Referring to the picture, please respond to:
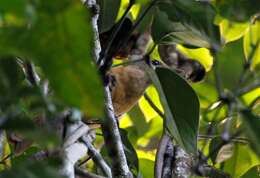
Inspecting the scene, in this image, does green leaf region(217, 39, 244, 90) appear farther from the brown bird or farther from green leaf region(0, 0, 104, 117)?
green leaf region(0, 0, 104, 117)

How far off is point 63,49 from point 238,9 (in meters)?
0.35

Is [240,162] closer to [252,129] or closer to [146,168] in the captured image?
[146,168]

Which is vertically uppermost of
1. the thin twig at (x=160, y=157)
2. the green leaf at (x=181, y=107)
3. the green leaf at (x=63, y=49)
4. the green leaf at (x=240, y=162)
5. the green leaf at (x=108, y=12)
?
the green leaf at (x=63, y=49)

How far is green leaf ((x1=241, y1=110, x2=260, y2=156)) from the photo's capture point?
55 centimetres

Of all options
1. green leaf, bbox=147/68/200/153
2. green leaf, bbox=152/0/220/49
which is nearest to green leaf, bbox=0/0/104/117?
green leaf, bbox=152/0/220/49

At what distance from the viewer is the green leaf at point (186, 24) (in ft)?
2.47

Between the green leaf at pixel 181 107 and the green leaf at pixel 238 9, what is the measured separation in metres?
0.18

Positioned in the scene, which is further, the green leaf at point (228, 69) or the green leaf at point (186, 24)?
the green leaf at point (228, 69)

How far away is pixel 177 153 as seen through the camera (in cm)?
122

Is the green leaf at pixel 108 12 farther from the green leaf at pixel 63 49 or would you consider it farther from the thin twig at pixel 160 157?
the green leaf at pixel 63 49

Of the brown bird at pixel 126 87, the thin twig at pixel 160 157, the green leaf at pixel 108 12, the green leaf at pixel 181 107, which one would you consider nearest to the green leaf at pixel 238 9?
the green leaf at pixel 181 107

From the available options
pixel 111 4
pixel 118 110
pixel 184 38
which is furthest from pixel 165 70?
pixel 118 110

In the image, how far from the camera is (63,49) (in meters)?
0.49

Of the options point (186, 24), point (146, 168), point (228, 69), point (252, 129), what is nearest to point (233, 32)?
point (228, 69)
